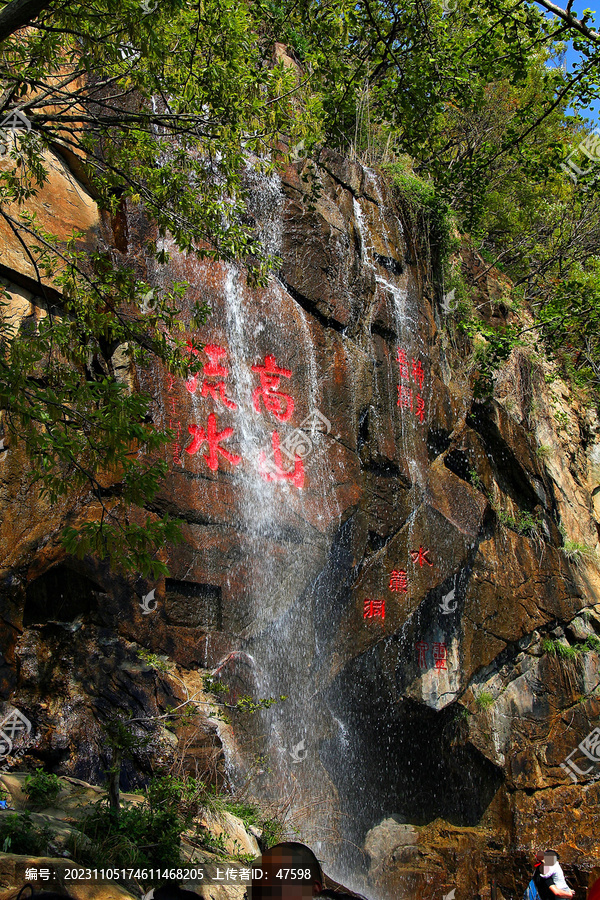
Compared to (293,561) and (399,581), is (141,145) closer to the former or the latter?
(293,561)

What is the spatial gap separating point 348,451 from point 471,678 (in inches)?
143

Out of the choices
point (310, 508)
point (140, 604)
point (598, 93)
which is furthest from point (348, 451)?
point (598, 93)

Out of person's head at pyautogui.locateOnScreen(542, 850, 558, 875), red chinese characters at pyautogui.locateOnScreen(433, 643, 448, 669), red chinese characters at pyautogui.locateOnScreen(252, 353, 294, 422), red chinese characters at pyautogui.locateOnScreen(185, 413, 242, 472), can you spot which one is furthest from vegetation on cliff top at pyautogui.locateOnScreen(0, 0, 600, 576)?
red chinese characters at pyautogui.locateOnScreen(433, 643, 448, 669)

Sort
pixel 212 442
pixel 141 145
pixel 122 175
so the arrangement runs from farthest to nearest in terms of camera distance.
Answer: pixel 212 442, pixel 141 145, pixel 122 175

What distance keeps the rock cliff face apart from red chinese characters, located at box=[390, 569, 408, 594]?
0.18 ft

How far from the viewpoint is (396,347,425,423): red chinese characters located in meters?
8.70

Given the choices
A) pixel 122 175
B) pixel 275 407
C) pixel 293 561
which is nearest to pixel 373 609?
pixel 293 561

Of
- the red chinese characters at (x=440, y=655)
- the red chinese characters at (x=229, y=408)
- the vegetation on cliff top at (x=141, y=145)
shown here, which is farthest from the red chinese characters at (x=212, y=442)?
the red chinese characters at (x=440, y=655)

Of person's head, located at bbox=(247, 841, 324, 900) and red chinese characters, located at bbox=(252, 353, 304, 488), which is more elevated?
red chinese characters, located at bbox=(252, 353, 304, 488)

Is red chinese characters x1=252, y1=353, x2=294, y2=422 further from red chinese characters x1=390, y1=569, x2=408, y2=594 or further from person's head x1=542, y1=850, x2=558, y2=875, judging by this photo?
person's head x1=542, y1=850, x2=558, y2=875

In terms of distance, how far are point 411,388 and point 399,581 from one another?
261 cm

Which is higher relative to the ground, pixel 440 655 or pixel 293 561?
pixel 293 561

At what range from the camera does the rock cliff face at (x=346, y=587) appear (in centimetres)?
598

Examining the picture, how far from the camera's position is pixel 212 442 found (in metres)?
6.88
